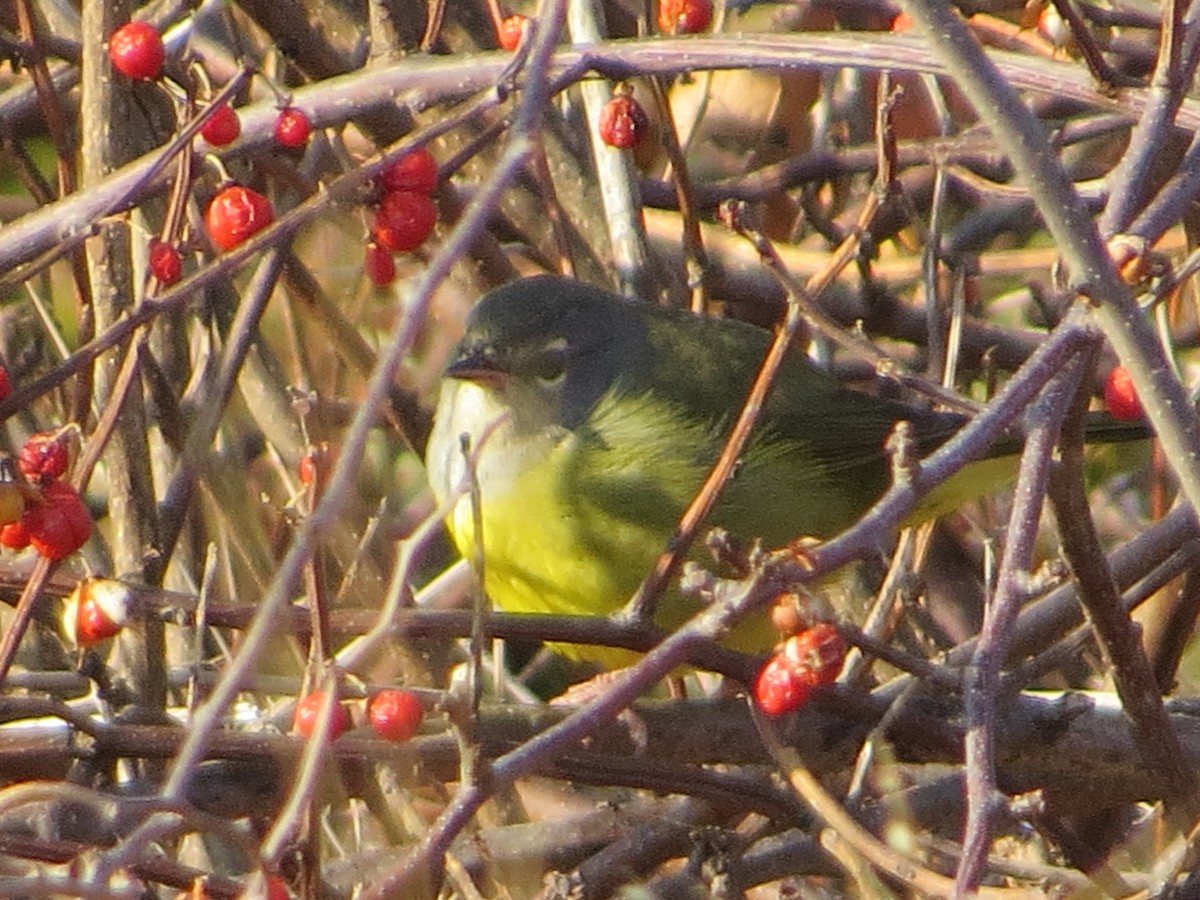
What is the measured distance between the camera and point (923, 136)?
5777 mm

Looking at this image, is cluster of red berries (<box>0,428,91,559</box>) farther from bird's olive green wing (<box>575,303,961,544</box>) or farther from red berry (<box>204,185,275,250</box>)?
bird's olive green wing (<box>575,303,961,544</box>)

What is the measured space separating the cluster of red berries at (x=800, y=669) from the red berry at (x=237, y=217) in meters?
1.07

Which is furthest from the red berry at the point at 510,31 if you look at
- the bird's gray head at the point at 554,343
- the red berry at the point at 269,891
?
the red berry at the point at 269,891

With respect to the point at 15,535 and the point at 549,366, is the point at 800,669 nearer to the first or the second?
the point at 15,535

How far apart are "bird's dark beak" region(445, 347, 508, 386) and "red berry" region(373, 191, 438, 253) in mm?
1286

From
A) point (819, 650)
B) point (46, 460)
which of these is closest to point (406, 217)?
point (46, 460)

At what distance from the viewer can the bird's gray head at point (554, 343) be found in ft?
14.7

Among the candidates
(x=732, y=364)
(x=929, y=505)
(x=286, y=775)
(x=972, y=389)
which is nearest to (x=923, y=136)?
(x=972, y=389)

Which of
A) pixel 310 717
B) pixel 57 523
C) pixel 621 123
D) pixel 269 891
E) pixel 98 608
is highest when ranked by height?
pixel 621 123

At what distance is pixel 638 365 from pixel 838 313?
20.0 inches

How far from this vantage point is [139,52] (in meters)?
3.06

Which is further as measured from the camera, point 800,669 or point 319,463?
point 800,669

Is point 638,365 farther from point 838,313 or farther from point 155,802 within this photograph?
point 155,802

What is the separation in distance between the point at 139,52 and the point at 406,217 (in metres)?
0.49
